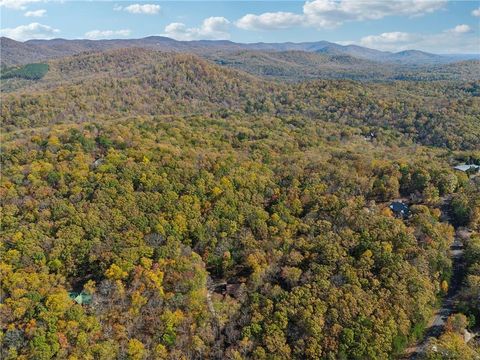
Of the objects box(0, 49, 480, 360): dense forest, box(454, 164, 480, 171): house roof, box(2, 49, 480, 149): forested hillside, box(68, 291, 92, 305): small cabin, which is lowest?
box(68, 291, 92, 305): small cabin

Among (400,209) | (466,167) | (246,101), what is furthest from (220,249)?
(246,101)

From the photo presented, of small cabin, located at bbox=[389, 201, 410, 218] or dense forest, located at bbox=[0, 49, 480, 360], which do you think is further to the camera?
small cabin, located at bbox=[389, 201, 410, 218]

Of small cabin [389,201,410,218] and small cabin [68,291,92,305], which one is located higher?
small cabin [389,201,410,218]

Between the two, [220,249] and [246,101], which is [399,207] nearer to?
[220,249]

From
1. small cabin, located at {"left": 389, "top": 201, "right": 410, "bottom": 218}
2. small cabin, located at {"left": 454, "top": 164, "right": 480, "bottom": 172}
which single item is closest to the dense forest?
small cabin, located at {"left": 389, "top": 201, "right": 410, "bottom": 218}

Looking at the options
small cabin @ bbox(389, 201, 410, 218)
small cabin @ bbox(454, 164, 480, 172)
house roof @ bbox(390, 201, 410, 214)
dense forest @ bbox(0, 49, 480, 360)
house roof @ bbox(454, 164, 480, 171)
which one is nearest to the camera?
dense forest @ bbox(0, 49, 480, 360)

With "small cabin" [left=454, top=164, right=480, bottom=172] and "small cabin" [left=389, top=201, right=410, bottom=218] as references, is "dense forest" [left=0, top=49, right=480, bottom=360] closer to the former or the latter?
"small cabin" [left=389, top=201, right=410, bottom=218]

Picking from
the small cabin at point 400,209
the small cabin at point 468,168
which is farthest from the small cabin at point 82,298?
the small cabin at point 468,168
